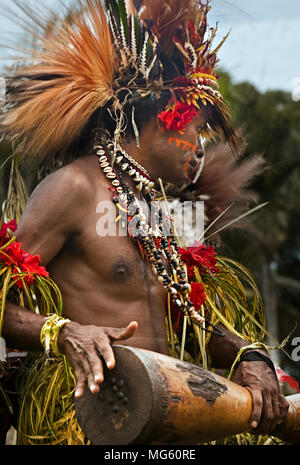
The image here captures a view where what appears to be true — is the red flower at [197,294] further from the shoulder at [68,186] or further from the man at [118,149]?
the shoulder at [68,186]

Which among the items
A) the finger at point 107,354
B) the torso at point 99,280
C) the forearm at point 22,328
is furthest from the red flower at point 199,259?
the finger at point 107,354

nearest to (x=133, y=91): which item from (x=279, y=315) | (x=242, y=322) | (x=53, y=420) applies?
(x=242, y=322)

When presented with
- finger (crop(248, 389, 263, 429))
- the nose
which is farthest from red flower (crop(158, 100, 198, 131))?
finger (crop(248, 389, 263, 429))

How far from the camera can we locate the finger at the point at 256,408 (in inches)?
85.1

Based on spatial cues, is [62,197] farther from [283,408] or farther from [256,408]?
[283,408]

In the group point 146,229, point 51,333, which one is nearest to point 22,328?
point 51,333

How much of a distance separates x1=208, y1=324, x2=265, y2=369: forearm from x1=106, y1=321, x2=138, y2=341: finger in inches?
39.4

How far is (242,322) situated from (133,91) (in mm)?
1194

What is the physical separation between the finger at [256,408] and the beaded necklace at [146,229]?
Answer: 382 millimetres

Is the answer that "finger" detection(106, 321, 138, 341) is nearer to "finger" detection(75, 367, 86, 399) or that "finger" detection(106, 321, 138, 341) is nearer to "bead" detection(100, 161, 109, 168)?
"finger" detection(75, 367, 86, 399)

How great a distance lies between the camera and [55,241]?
7.90 ft

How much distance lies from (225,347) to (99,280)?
739 millimetres
